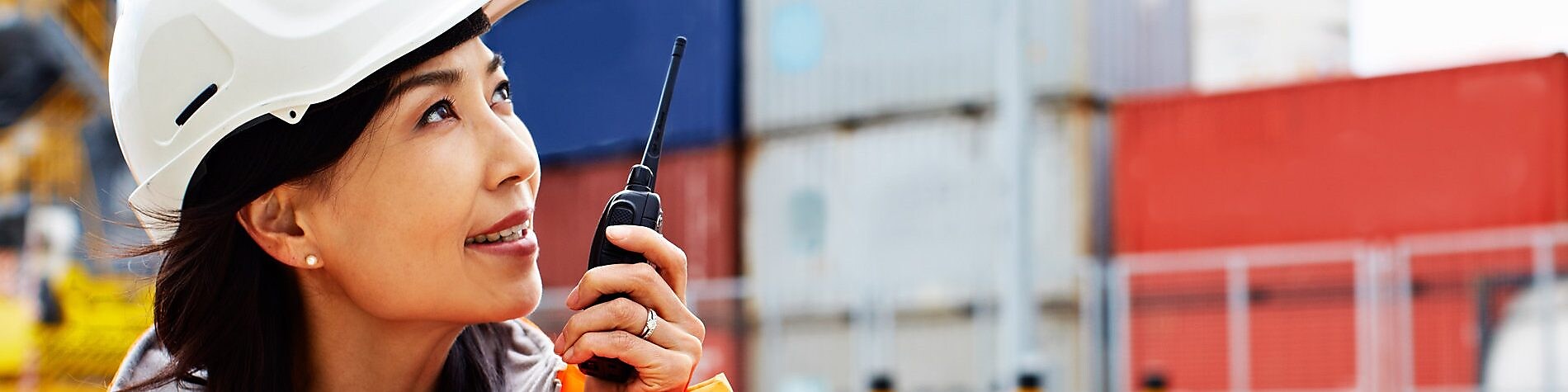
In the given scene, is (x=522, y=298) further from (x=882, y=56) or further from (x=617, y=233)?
(x=882, y=56)

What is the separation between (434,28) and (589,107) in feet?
43.6

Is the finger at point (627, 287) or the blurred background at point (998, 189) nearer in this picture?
the finger at point (627, 287)

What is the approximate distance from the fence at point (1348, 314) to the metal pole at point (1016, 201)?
14.3 feet

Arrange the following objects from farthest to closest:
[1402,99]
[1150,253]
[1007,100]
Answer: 1. [1150,253]
2. [1402,99]
3. [1007,100]

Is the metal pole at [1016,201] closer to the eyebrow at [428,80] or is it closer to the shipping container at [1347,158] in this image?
the eyebrow at [428,80]

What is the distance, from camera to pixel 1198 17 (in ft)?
40.6

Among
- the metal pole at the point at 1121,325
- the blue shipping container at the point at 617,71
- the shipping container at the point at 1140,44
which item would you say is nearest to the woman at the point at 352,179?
the metal pole at the point at 1121,325

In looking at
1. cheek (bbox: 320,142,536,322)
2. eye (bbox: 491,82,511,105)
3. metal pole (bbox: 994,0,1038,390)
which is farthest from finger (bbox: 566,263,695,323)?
metal pole (bbox: 994,0,1038,390)

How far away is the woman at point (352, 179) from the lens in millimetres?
1196

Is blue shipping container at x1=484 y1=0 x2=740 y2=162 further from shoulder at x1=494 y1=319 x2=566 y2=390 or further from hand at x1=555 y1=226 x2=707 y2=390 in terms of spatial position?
hand at x1=555 y1=226 x2=707 y2=390

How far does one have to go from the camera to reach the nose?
125 centimetres

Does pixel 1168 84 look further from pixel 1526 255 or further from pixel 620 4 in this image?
pixel 620 4

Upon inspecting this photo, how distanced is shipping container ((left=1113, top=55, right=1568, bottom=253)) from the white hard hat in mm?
10635

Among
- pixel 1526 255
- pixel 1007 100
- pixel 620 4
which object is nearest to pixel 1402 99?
pixel 1526 255
